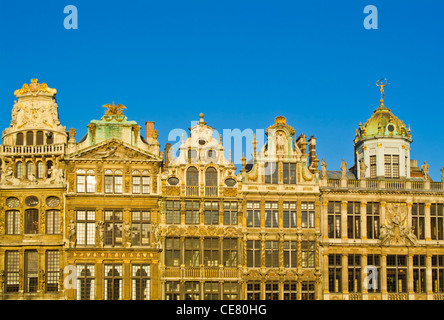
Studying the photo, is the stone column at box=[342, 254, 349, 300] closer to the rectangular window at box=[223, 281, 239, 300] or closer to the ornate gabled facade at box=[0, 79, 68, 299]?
the rectangular window at box=[223, 281, 239, 300]

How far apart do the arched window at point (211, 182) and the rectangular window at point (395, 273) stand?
14693mm

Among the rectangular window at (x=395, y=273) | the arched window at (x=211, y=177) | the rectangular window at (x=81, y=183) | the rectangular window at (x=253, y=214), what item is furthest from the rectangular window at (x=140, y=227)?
the rectangular window at (x=395, y=273)

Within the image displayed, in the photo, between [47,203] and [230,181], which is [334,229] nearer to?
[230,181]

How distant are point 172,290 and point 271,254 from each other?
806cm

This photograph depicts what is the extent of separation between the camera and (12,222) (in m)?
65.1

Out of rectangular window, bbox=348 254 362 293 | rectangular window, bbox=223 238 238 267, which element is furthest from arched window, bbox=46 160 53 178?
rectangular window, bbox=348 254 362 293

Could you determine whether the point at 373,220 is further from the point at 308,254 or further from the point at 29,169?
the point at 29,169

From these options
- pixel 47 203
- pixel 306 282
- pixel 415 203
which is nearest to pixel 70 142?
pixel 47 203

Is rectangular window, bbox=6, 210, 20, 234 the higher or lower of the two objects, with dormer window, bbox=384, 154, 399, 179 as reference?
lower

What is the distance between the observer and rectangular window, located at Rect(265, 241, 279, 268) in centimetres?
6581

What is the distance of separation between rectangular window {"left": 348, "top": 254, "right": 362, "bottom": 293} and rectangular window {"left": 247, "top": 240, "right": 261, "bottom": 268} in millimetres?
7169

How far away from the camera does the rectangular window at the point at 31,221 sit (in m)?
64.9

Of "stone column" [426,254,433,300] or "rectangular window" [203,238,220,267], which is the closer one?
"rectangular window" [203,238,220,267]
